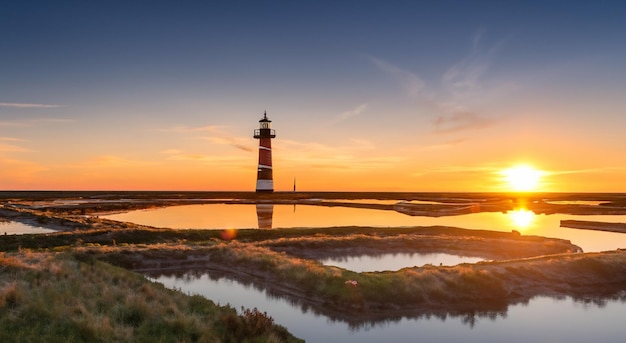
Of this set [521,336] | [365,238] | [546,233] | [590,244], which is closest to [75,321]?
[521,336]

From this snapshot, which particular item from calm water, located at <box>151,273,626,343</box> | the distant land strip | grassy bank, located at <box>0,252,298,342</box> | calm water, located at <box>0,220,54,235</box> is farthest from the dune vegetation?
the distant land strip

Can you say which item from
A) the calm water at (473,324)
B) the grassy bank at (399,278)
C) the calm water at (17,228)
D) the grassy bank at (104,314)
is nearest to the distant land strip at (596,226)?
the grassy bank at (399,278)

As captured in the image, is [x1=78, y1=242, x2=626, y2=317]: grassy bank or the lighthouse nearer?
[x1=78, y1=242, x2=626, y2=317]: grassy bank

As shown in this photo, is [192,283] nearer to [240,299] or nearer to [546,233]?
[240,299]

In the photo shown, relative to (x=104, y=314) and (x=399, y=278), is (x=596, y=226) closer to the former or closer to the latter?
(x=399, y=278)

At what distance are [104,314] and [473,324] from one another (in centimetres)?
1474

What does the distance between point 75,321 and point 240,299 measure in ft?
29.3

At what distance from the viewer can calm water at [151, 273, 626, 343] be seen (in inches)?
660

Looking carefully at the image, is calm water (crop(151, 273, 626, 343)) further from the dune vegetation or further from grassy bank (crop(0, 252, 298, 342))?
grassy bank (crop(0, 252, 298, 342))

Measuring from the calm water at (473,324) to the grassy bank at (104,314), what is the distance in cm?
283

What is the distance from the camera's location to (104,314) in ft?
46.7

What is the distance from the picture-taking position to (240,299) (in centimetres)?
2084

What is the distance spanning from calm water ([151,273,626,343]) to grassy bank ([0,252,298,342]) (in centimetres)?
283

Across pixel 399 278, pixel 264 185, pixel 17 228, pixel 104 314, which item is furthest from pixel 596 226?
pixel 264 185
